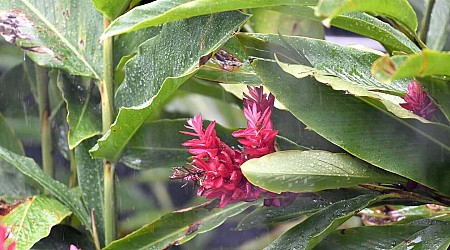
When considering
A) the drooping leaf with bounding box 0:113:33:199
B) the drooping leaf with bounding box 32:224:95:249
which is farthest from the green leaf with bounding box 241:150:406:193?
the drooping leaf with bounding box 0:113:33:199

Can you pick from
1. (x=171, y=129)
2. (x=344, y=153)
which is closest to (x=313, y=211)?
(x=344, y=153)

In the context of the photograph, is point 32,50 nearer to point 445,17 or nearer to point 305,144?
point 305,144

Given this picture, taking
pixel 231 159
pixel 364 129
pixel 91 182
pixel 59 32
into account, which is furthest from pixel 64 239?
pixel 364 129

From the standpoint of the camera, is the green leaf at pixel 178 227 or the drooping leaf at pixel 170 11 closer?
the drooping leaf at pixel 170 11

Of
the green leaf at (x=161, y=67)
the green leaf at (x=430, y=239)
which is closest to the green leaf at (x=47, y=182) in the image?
the green leaf at (x=161, y=67)

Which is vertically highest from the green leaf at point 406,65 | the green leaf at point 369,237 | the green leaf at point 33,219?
the green leaf at point 406,65

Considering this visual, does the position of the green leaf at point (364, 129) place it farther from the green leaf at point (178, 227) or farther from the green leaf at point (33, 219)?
the green leaf at point (33, 219)

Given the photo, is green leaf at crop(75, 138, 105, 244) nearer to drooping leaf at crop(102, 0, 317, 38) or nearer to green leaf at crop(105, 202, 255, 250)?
green leaf at crop(105, 202, 255, 250)

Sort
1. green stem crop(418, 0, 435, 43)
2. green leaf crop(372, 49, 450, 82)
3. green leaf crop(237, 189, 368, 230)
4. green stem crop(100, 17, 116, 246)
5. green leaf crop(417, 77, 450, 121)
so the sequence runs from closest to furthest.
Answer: green leaf crop(372, 49, 450, 82)
green leaf crop(417, 77, 450, 121)
green leaf crop(237, 189, 368, 230)
green stem crop(100, 17, 116, 246)
green stem crop(418, 0, 435, 43)
